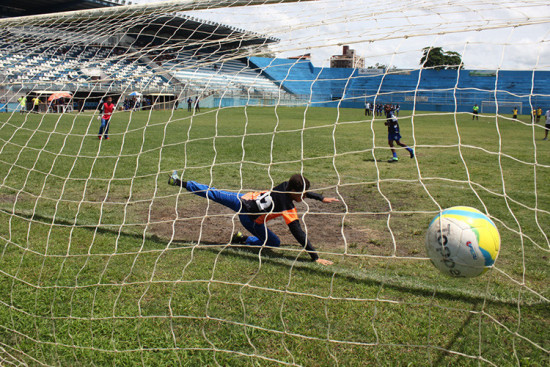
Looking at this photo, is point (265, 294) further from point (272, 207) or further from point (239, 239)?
point (239, 239)

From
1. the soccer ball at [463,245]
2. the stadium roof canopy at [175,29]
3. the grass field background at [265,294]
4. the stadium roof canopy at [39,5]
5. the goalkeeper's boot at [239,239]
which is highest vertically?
the stadium roof canopy at [175,29]

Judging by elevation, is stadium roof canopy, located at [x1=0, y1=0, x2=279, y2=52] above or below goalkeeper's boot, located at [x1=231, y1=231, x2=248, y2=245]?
above

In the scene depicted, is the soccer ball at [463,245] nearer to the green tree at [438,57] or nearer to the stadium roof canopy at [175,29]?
the green tree at [438,57]

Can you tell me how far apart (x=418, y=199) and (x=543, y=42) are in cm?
367

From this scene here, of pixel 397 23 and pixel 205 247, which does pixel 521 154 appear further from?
pixel 205 247

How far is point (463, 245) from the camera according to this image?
284 centimetres

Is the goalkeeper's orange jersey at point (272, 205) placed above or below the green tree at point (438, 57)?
below

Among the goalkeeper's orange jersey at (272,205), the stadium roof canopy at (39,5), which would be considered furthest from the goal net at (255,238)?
the stadium roof canopy at (39,5)

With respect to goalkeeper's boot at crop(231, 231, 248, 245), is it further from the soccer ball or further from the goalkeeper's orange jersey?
the soccer ball

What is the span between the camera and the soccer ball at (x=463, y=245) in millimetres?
2850

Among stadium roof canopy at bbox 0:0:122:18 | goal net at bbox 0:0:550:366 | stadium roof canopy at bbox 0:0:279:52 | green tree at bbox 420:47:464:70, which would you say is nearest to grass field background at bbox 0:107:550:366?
goal net at bbox 0:0:550:366

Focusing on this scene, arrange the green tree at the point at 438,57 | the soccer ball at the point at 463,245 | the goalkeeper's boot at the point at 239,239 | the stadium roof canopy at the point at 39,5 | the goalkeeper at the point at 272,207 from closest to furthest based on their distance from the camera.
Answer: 1. the soccer ball at the point at 463,245
2. the green tree at the point at 438,57
3. the goalkeeper at the point at 272,207
4. the goalkeeper's boot at the point at 239,239
5. the stadium roof canopy at the point at 39,5

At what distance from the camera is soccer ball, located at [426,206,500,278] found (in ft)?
9.35

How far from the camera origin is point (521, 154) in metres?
12.6
